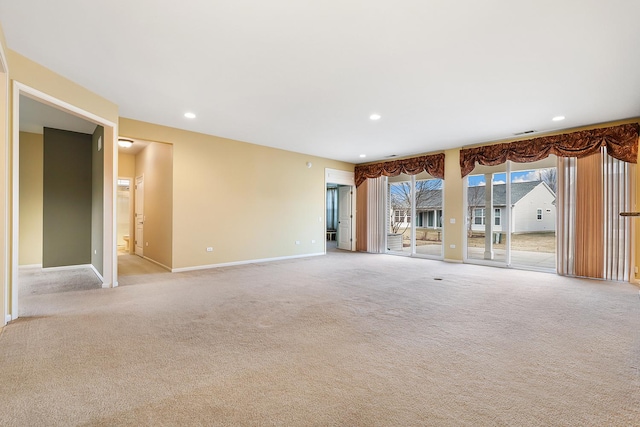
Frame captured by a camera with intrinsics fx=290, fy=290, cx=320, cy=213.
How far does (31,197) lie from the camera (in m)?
6.20

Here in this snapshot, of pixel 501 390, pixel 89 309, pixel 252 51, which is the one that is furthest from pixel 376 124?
pixel 89 309

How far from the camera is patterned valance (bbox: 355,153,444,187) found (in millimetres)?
7441

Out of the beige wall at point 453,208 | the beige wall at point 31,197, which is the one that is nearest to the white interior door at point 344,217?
the beige wall at point 453,208

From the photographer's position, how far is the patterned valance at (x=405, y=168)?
7.44 m

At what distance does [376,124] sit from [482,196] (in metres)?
3.56

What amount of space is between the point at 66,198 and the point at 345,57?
6.45 m

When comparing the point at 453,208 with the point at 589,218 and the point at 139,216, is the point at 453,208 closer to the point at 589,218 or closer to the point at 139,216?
the point at 589,218

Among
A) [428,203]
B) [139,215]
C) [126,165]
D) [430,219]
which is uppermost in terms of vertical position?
[126,165]

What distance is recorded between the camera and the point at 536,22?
2492 mm

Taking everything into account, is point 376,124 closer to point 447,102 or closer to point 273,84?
point 447,102

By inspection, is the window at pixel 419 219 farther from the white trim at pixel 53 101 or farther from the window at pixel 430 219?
the white trim at pixel 53 101

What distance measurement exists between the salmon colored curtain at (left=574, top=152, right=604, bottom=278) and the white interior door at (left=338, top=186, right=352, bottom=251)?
223 inches

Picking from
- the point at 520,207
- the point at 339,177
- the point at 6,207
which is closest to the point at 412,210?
the point at 339,177

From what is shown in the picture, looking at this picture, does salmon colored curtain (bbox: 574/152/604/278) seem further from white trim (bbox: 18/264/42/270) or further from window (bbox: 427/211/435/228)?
white trim (bbox: 18/264/42/270)
